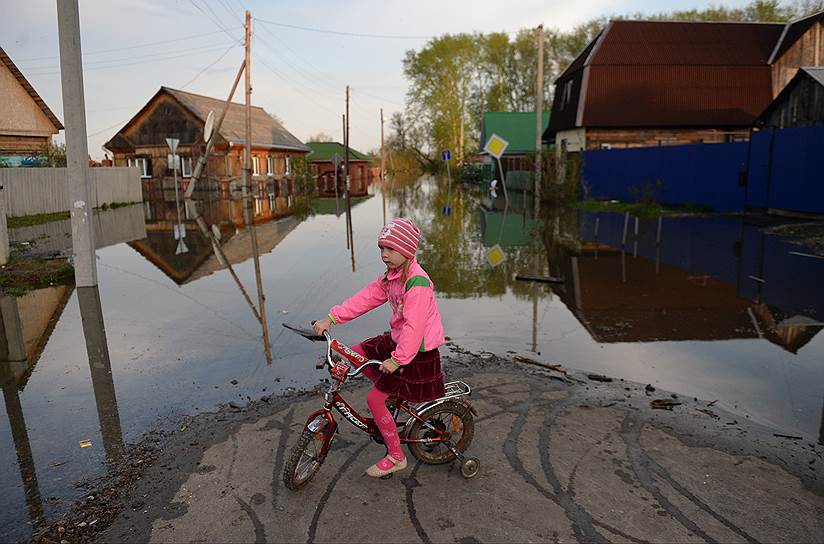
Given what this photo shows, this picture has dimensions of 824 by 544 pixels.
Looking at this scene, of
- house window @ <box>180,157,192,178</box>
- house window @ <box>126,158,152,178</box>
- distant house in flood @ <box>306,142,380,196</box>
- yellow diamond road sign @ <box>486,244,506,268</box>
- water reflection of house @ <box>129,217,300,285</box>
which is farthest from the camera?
distant house in flood @ <box>306,142,380,196</box>

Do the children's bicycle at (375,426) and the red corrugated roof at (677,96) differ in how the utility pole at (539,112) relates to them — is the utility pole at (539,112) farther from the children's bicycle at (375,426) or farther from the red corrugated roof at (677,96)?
the children's bicycle at (375,426)

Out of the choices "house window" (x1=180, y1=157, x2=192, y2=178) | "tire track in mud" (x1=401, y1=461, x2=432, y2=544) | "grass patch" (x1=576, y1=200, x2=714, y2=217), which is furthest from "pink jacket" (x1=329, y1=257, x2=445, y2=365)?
"house window" (x1=180, y1=157, x2=192, y2=178)

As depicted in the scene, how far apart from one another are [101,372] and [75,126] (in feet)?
16.7

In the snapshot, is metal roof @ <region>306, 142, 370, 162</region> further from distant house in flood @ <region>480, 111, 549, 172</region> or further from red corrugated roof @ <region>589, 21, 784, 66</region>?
red corrugated roof @ <region>589, 21, 784, 66</region>

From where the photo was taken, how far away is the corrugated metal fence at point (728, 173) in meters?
17.7

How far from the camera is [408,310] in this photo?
3703 millimetres

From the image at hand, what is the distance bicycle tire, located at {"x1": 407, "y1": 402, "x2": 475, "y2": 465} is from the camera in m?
4.03

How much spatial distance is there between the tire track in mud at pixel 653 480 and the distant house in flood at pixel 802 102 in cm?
A: 1872

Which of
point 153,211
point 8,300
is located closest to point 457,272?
point 8,300

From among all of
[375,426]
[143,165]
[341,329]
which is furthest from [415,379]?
[143,165]

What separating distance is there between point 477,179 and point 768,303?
5193cm

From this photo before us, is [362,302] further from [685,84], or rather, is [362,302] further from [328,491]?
A: [685,84]

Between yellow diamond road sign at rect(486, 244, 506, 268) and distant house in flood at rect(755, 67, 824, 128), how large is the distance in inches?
Answer: 449

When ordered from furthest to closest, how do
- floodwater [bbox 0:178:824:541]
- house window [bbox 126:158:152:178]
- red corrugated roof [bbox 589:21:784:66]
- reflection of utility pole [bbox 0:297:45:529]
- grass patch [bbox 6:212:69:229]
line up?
1. house window [bbox 126:158:152:178]
2. red corrugated roof [bbox 589:21:784:66]
3. grass patch [bbox 6:212:69:229]
4. floodwater [bbox 0:178:824:541]
5. reflection of utility pole [bbox 0:297:45:529]
